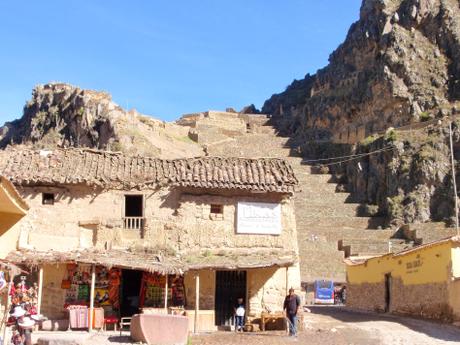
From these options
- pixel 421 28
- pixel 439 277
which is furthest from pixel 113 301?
pixel 421 28

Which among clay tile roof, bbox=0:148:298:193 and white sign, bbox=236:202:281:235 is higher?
clay tile roof, bbox=0:148:298:193

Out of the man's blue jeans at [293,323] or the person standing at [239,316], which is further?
the person standing at [239,316]

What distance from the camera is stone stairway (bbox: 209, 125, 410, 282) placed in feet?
127

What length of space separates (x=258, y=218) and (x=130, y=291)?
458 cm

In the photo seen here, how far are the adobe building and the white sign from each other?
3 cm

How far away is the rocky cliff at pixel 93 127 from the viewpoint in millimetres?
52750

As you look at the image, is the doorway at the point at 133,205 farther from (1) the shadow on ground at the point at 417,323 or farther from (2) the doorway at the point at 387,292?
(2) the doorway at the point at 387,292

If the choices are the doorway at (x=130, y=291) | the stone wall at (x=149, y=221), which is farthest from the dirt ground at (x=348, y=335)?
the stone wall at (x=149, y=221)

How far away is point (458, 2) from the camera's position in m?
61.3

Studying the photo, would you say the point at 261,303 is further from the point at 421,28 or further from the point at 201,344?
the point at 421,28

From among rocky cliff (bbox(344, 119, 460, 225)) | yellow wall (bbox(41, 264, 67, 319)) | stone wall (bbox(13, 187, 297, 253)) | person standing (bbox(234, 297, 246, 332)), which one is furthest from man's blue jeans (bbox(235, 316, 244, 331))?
rocky cliff (bbox(344, 119, 460, 225))

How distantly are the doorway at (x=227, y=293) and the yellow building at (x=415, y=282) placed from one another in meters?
6.09

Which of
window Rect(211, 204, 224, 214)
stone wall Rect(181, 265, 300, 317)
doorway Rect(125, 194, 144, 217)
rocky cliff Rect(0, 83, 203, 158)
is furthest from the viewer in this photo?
rocky cliff Rect(0, 83, 203, 158)

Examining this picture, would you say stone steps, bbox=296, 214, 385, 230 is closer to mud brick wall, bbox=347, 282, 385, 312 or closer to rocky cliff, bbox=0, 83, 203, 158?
rocky cliff, bbox=0, 83, 203, 158
